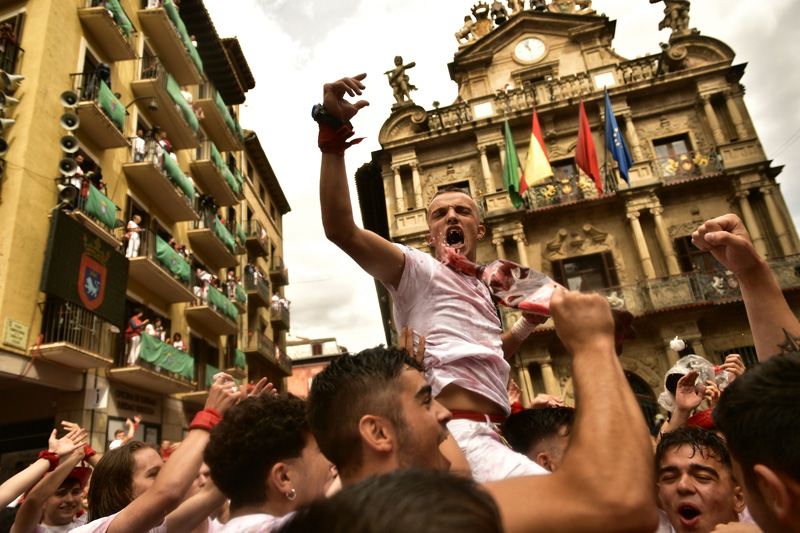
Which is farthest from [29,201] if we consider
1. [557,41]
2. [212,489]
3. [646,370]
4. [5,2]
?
[557,41]

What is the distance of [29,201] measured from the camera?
38.5 ft

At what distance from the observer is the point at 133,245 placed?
583 inches

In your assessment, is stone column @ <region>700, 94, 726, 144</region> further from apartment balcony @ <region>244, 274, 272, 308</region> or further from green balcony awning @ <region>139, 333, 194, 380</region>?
apartment balcony @ <region>244, 274, 272, 308</region>

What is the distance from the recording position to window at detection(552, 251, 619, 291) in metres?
18.5

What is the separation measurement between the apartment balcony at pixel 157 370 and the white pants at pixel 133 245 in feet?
7.70

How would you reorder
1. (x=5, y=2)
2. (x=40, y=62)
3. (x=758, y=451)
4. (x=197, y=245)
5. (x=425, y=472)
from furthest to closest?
(x=197, y=245) < (x=5, y=2) < (x=40, y=62) < (x=758, y=451) < (x=425, y=472)

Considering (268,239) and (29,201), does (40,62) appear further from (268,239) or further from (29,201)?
(268,239)

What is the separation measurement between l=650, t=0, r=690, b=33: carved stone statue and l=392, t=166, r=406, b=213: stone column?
38.5ft

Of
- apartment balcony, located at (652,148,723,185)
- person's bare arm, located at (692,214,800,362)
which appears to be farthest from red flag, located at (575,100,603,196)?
person's bare arm, located at (692,214,800,362)

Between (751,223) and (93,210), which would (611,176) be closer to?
(751,223)

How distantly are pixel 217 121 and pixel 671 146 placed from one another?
1818 cm

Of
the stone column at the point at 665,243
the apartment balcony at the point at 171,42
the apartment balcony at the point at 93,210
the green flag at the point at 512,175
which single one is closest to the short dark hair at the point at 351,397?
the apartment balcony at the point at 93,210

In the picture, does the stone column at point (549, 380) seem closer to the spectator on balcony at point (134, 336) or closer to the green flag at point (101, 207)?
the spectator on balcony at point (134, 336)

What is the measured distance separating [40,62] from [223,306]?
399 inches
